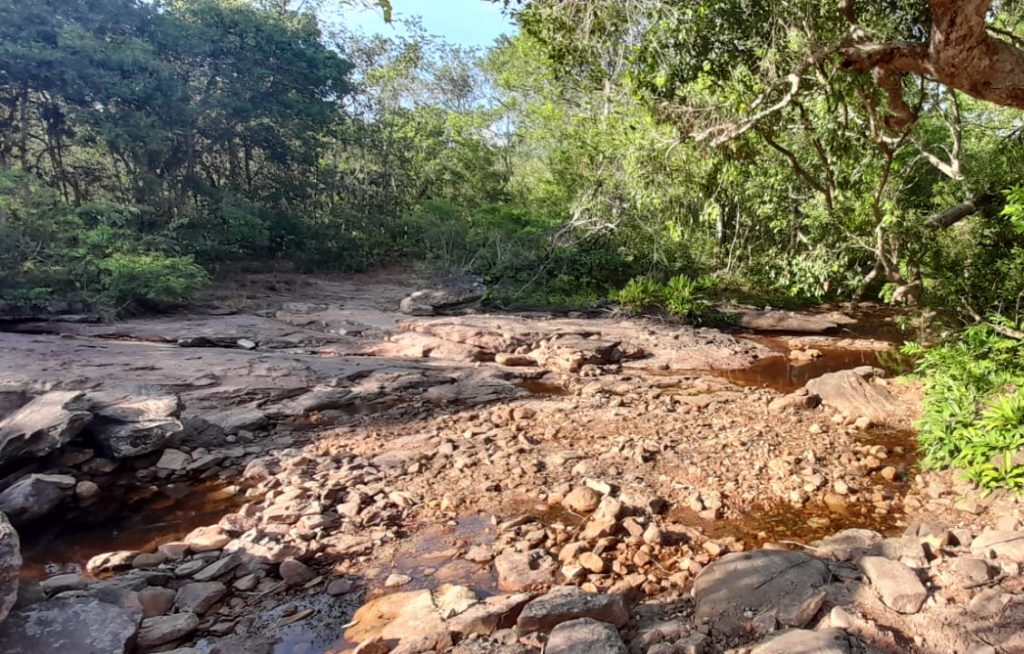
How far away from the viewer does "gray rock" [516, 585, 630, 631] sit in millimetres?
2973

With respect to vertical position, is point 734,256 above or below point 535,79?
below

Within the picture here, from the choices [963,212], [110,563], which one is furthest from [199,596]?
[963,212]

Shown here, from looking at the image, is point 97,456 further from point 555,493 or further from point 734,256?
point 734,256

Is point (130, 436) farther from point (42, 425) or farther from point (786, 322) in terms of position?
point (786, 322)

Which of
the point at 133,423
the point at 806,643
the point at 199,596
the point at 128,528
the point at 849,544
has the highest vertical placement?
the point at 133,423

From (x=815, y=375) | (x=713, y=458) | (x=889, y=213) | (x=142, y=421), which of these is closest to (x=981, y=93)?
(x=889, y=213)

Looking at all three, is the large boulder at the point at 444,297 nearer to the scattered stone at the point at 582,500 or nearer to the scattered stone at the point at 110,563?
the scattered stone at the point at 582,500

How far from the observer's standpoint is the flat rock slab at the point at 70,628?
9.20 ft

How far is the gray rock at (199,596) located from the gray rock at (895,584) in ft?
12.1

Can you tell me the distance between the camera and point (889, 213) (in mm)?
6586

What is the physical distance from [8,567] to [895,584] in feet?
14.6

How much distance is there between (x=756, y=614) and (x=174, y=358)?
757 cm

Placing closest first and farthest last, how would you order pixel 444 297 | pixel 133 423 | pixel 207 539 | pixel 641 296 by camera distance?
1. pixel 207 539
2. pixel 133 423
3. pixel 444 297
4. pixel 641 296

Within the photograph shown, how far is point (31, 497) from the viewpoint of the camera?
4465 mm
